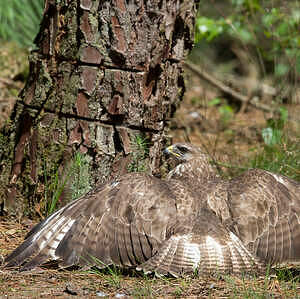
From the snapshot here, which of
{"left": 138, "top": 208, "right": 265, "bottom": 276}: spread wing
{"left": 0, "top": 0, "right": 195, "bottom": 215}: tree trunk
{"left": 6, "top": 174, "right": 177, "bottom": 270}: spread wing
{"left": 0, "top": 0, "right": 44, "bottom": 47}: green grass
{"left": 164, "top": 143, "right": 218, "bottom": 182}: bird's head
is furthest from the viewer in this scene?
{"left": 0, "top": 0, "right": 44, "bottom": 47}: green grass

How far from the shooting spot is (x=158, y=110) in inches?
Answer: 210

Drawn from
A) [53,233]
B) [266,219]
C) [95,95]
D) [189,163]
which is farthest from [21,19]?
[266,219]

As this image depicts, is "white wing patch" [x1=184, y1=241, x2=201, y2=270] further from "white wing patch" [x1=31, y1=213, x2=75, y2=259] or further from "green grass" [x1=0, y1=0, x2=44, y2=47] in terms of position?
"green grass" [x1=0, y1=0, x2=44, y2=47]

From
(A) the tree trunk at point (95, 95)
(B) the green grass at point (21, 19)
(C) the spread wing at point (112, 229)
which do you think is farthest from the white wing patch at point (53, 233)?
(B) the green grass at point (21, 19)

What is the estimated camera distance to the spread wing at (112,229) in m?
4.45

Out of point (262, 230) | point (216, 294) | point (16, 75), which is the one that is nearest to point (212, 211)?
point (262, 230)

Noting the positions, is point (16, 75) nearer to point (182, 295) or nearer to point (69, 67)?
point (69, 67)

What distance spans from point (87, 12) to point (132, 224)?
187 cm

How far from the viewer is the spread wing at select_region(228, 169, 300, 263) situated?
4.60m

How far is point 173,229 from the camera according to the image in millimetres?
4480

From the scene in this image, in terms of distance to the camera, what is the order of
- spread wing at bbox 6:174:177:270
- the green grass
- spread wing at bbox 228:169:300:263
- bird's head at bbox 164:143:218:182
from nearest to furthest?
spread wing at bbox 6:174:177:270, spread wing at bbox 228:169:300:263, bird's head at bbox 164:143:218:182, the green grass

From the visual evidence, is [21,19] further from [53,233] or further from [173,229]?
[173,229]

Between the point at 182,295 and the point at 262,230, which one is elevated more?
the point at 262,230

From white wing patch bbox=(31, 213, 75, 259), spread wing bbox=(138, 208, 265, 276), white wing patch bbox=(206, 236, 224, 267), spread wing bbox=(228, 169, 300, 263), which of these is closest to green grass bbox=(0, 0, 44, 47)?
white wing patch bbox=(31, 213, 75, 259)
